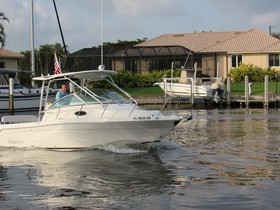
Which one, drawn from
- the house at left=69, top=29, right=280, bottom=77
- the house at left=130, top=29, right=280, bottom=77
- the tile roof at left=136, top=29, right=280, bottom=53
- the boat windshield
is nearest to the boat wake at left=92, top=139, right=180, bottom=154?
the boat windshield

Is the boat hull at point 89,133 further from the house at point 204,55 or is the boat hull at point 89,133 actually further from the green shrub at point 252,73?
the house at point 204,55

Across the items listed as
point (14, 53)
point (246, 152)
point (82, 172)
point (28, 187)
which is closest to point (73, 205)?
point (28, 187)

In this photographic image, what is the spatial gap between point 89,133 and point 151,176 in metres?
3.82

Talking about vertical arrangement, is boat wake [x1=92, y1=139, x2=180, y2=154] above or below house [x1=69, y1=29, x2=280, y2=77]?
below

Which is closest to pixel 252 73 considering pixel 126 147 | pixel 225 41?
pixel 225 41

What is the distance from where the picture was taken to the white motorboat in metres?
15.9

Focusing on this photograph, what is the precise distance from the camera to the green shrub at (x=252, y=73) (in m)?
52.9

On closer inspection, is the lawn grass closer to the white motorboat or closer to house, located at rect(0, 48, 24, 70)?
house, located at rect(0, 48, 24, 70)

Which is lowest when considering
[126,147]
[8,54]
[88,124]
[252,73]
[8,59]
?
[126,147]

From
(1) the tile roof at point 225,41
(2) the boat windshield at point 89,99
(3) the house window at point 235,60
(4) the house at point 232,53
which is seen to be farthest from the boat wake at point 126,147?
(3) the house window at point 235,60

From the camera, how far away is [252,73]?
52875mm

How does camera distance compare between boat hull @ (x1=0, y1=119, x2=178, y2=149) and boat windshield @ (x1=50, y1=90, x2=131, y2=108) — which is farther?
boat windshield @ (x1=50, y1=90, x2=131, y2=108)

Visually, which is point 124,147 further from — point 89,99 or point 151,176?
point 151,176

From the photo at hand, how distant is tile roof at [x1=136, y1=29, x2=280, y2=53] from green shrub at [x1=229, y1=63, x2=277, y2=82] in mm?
3171
